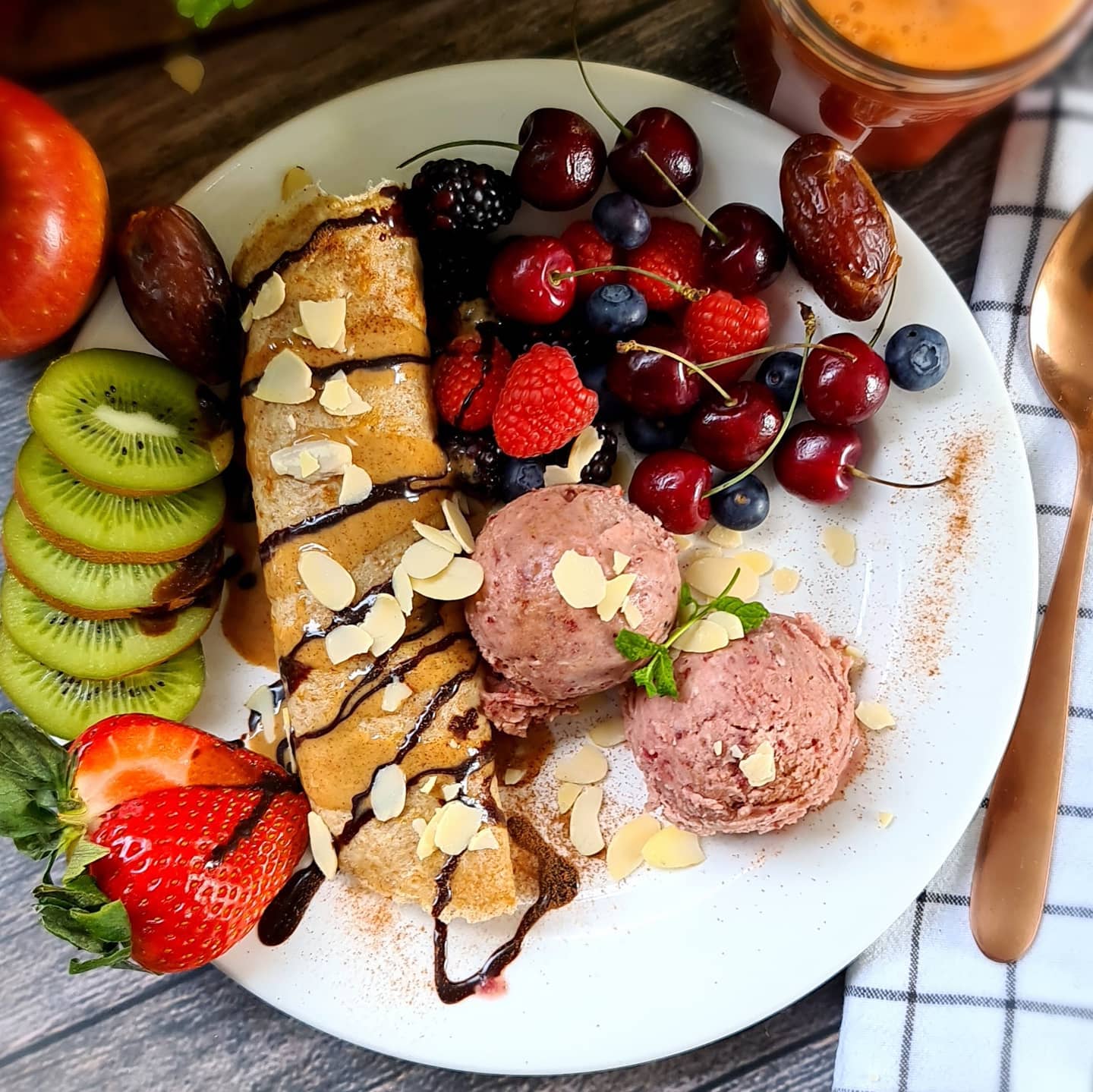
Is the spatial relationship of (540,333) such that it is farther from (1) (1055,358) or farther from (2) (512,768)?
(1) (1055,358)

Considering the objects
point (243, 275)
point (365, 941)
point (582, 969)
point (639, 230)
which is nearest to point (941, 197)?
point (639, 230)

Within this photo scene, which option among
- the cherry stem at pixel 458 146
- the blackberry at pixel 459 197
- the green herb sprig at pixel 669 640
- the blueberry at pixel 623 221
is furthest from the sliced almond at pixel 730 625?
the cherry stem at pixel 458 146

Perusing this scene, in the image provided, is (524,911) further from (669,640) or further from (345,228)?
(345,228)

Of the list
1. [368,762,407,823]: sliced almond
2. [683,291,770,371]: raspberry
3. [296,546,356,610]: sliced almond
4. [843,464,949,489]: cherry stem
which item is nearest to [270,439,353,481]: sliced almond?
[296,546,356,610]: sliced almond

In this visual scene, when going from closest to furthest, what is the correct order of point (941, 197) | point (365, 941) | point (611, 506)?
point (611, 506) → point (365, 941) → point (941, 197)

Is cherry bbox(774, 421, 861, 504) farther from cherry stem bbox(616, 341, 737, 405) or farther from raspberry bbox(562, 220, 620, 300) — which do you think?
raspberry bbox(562, 220, 620, 300)

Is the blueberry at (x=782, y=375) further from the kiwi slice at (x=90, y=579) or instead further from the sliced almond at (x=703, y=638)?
the kiwi slice at (x=90, y=579)
